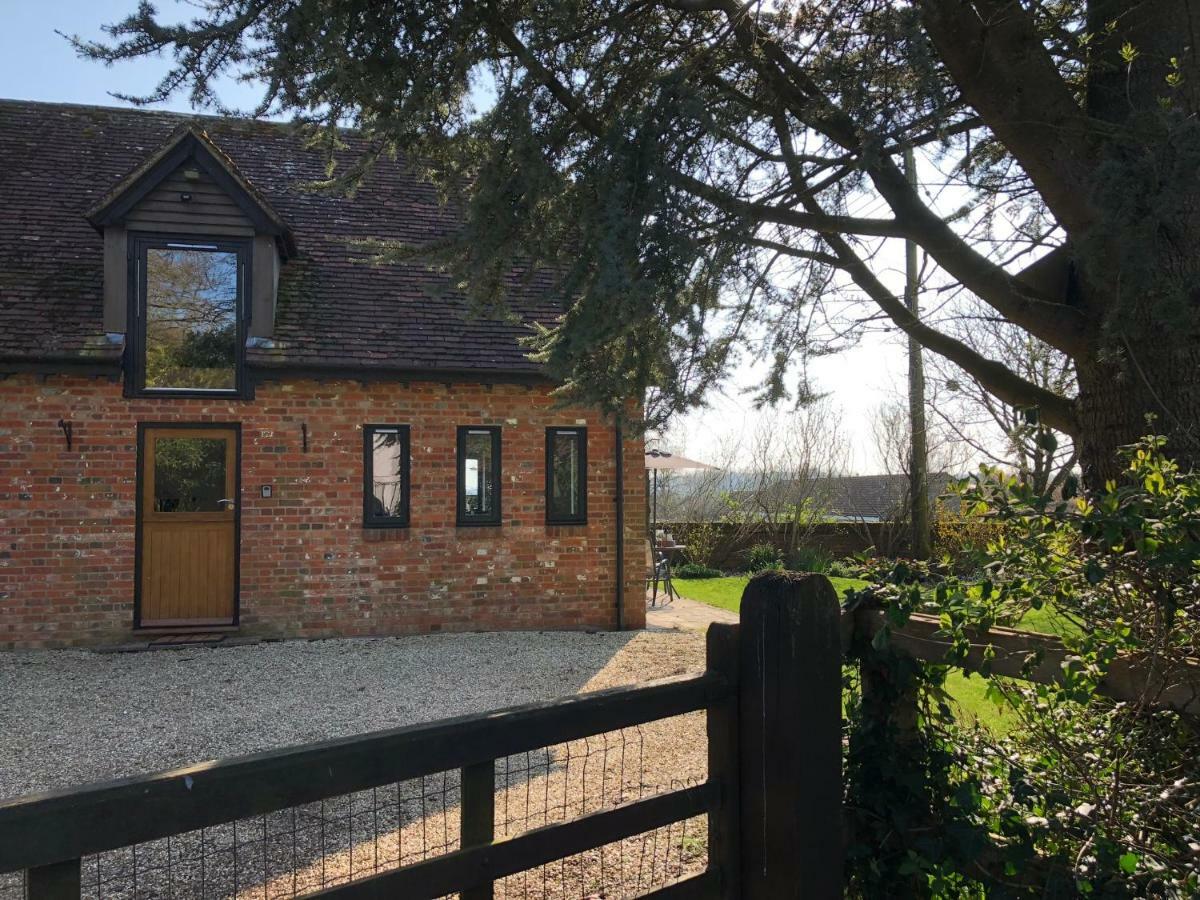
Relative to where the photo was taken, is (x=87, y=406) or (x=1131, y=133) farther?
(x=87, y=406)

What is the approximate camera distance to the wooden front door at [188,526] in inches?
384

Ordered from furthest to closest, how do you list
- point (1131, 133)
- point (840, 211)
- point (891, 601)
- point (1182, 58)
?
point (840, 211)
point (1182, 58)
point (1131, 133)
point (891, 601)

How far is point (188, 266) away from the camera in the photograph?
1014 centimetres

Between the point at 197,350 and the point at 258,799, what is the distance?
953 cm

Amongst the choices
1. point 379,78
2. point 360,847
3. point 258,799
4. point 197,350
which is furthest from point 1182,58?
point 197,350

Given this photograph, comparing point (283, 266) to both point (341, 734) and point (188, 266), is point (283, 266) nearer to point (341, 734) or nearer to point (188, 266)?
point (188, 266)

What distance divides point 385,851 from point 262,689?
4059mm

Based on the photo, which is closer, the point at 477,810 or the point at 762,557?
the point at 477,810

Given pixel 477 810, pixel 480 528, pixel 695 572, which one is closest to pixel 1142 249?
pixel 477 810

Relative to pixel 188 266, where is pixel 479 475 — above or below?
below

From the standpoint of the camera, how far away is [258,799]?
5.37 ft

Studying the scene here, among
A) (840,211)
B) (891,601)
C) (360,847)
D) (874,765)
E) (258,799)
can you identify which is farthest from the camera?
(840,211)

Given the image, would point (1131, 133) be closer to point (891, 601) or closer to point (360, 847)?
point (891, 601)

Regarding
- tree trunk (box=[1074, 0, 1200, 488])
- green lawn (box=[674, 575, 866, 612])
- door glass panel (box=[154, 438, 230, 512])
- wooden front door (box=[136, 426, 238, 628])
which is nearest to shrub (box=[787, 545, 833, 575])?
green lawn (box=[674, 575, 866, 612])
